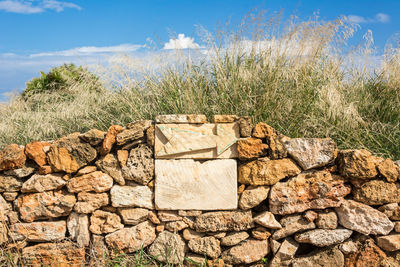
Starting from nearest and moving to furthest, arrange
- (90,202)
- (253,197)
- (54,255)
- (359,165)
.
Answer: (359,165), (253,197), (90,202), (54,255)

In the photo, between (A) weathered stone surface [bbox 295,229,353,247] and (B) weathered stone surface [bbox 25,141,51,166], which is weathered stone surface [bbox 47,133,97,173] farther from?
(A) weathered stone surface [bbox 295,229,353,247]

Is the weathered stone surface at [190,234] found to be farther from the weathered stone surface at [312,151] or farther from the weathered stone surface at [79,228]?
the weathered stone surface at [312,151]

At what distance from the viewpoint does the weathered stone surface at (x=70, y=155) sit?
2945mm

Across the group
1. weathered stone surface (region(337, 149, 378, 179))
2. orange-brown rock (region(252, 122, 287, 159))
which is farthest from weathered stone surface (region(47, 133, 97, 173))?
weathered stone surface (region(337, 149, 378, 179))

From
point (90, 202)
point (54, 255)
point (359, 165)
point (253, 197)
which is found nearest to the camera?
point (359, 165)

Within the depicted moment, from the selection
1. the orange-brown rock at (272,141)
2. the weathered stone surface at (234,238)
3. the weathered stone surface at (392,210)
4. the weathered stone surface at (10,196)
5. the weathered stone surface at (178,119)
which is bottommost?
the weathered stone surface at (234,238)

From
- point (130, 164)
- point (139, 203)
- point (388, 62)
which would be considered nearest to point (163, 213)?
point (139, 203)

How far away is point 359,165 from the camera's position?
2758mm

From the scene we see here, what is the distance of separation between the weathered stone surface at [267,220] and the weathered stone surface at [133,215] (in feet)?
3.14

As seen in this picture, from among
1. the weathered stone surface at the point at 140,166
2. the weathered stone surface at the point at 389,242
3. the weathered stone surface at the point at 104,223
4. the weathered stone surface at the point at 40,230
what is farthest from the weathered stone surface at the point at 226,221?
the weathered stone surface at the point at 40,230

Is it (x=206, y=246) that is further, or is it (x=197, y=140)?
(x=206, y=246)

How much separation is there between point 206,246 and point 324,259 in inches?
39.4

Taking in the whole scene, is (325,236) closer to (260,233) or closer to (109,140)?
(260,233)

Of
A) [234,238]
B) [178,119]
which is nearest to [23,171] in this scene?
[178,119]
